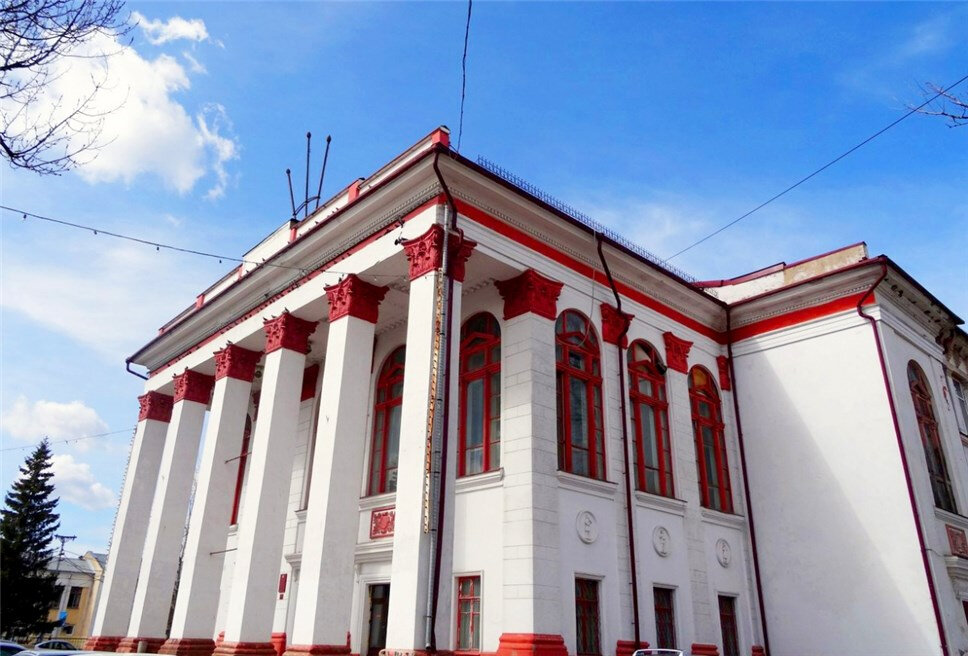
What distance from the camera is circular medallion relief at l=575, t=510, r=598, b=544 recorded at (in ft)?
42.8

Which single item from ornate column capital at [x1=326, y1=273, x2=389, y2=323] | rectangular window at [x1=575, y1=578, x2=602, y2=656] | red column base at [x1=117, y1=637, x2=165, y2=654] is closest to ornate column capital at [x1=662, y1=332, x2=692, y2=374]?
rectangular window at [x1=575, y1=578, x2=602, y2=656]

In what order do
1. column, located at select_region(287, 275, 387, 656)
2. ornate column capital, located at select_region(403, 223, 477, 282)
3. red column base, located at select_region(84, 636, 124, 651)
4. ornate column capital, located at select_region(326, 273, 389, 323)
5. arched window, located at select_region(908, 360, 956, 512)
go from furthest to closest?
A: red column base, located at select_region(84, 636, 124, 651) < arched window, located at select_region(908, 360, 956, 512) < ornate column capital, located at select_region(326, 273, 389, 323) < ornate column capital, located at select_region(403, 223, 477, 282) < column, located at select_region(287, 275, 387, 656)

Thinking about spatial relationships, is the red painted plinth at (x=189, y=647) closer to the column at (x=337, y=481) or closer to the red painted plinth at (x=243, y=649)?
the red painted plinth at (x=243, y=649)

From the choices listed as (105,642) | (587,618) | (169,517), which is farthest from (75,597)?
(587,618)

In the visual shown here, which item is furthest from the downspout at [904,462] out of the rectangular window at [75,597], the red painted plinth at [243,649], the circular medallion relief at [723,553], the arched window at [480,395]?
the rectangular window at [75,597]

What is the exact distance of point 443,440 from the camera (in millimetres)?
11719

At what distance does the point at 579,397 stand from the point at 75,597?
196ft

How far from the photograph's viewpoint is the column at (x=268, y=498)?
14.0 m

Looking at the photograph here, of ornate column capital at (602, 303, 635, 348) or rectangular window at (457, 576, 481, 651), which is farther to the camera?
ornate column capital at (602, 303, 635, 348)

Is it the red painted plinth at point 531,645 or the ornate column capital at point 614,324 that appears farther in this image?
the ornate column capital at point 614,324

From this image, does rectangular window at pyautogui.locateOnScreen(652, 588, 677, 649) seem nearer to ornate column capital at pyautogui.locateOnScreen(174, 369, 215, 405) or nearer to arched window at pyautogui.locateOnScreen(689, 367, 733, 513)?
arched window at pyautogui.locateOnScreen(689, 367, 733, 513)

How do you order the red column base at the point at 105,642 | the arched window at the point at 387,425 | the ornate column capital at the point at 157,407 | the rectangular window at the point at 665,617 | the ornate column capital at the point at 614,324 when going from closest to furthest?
the rectangular window at the point at 665,617 < the ornate column capital at the point at 614,324 < the arched window at the point at 387,425 < the red column base at the point at 105,642 < the ornate column capital at the point at 157,407

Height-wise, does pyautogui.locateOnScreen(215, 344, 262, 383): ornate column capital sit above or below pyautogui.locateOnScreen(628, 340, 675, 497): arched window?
above

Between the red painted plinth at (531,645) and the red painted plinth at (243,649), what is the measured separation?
510 centimetres
